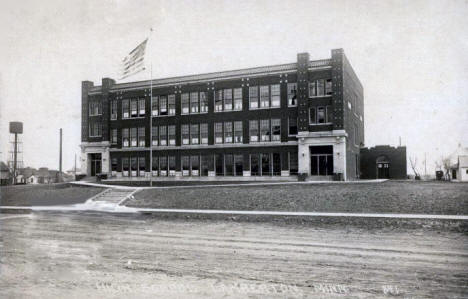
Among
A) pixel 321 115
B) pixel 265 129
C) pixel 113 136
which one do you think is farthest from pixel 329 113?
pixel 113 136

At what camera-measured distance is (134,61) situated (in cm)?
3055

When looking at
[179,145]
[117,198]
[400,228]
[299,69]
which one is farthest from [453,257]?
[179,145]

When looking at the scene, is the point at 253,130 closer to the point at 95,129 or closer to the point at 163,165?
the point at 163,165

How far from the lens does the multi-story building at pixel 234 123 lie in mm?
35750

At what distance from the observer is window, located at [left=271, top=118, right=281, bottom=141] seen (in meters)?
37.7

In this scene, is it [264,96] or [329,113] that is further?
[264,96]

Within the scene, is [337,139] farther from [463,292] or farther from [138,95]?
[463,292]

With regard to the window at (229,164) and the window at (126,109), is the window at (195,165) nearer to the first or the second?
the window at (229,164)

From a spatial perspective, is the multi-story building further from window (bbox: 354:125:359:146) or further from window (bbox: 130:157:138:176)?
window (bbox: 354:125:359:146)

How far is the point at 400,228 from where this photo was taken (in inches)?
594

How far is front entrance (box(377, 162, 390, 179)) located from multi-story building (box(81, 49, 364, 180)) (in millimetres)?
3572

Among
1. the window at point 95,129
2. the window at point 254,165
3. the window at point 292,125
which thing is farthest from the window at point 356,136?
the window at point 95,129

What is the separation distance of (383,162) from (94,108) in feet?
116

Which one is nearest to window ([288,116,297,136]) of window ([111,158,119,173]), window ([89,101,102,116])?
window ([111,158,119,173])
